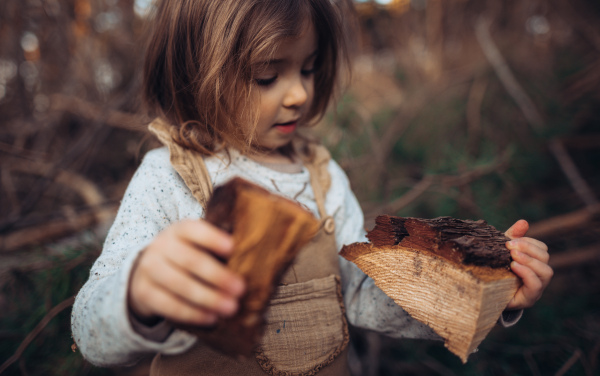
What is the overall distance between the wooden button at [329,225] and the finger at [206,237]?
574 millimetres

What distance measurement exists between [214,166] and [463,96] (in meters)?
2.13

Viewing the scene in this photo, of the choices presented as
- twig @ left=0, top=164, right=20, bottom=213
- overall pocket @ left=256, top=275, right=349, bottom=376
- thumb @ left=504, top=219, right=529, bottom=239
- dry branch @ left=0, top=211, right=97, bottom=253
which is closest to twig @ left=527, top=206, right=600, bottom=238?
thumb @ left=504, top=219, right=529, bottom=239

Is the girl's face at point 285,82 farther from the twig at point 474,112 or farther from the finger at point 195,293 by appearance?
the twig at point 474,112

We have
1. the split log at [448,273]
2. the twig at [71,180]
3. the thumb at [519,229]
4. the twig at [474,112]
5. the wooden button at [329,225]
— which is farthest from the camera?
the twig at [474,112]

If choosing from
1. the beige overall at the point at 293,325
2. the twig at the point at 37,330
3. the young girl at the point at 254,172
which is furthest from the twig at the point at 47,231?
the beige overall at the point at 293,325

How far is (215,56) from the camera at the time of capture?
0.86 meters

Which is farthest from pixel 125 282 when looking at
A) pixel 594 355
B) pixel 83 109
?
pixel 83 109

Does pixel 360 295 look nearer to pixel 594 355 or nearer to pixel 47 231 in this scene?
pixel 594 355

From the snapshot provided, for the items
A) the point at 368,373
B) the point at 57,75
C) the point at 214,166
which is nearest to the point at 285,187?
the point at 214,166

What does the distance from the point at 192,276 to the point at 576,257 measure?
6.52ft

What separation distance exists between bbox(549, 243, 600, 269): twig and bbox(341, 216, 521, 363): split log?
4.34 ft

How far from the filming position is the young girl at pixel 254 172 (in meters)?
0.77

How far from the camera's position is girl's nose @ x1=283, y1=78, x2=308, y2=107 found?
890 mm

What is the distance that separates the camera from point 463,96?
2.39 m
